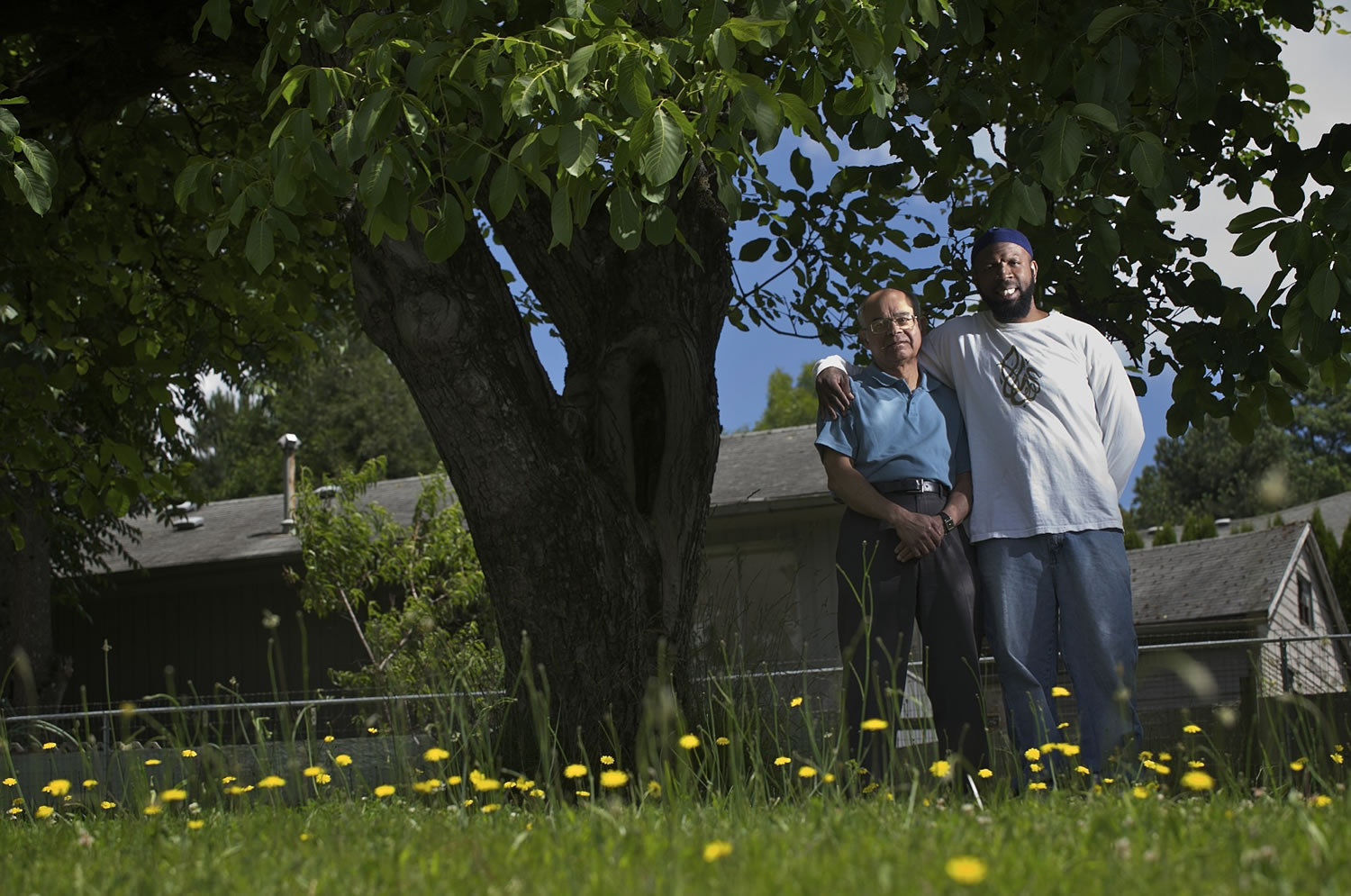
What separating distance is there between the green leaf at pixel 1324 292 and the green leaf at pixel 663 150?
2581mm

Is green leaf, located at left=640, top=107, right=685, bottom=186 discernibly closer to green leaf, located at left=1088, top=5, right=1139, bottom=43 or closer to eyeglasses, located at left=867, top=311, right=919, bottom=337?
eyeglasses, located at left=867, top=311, right=919, bottom=337

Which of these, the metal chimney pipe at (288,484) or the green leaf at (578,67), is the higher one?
the metal chimney pipe at (288,484)

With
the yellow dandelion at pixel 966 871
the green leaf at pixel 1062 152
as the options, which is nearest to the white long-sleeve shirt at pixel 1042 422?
the green leaf at pixel 1062 152

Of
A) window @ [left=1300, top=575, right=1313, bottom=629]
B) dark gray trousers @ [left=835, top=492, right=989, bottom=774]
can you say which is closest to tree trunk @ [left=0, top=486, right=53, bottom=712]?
dark gray trousers @ [left=835, top=492, right=989, bottom=774]

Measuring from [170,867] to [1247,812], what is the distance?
7.68ft

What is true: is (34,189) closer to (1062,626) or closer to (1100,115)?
(1100,115)

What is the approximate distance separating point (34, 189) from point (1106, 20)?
4.30 meters

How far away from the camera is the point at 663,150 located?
12.4 feet

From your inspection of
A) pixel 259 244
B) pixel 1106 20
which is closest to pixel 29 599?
pixel 259 244

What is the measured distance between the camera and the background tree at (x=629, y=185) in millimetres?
4168

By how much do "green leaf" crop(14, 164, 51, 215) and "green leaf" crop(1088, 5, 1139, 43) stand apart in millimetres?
4146

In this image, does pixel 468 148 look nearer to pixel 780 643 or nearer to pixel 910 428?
pixel 910 428

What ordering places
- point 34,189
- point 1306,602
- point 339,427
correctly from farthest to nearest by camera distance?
point 339,427
point 1306,602
point 34,189

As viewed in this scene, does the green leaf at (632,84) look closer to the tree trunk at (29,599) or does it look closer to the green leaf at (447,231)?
the green leaf at (447,231)
